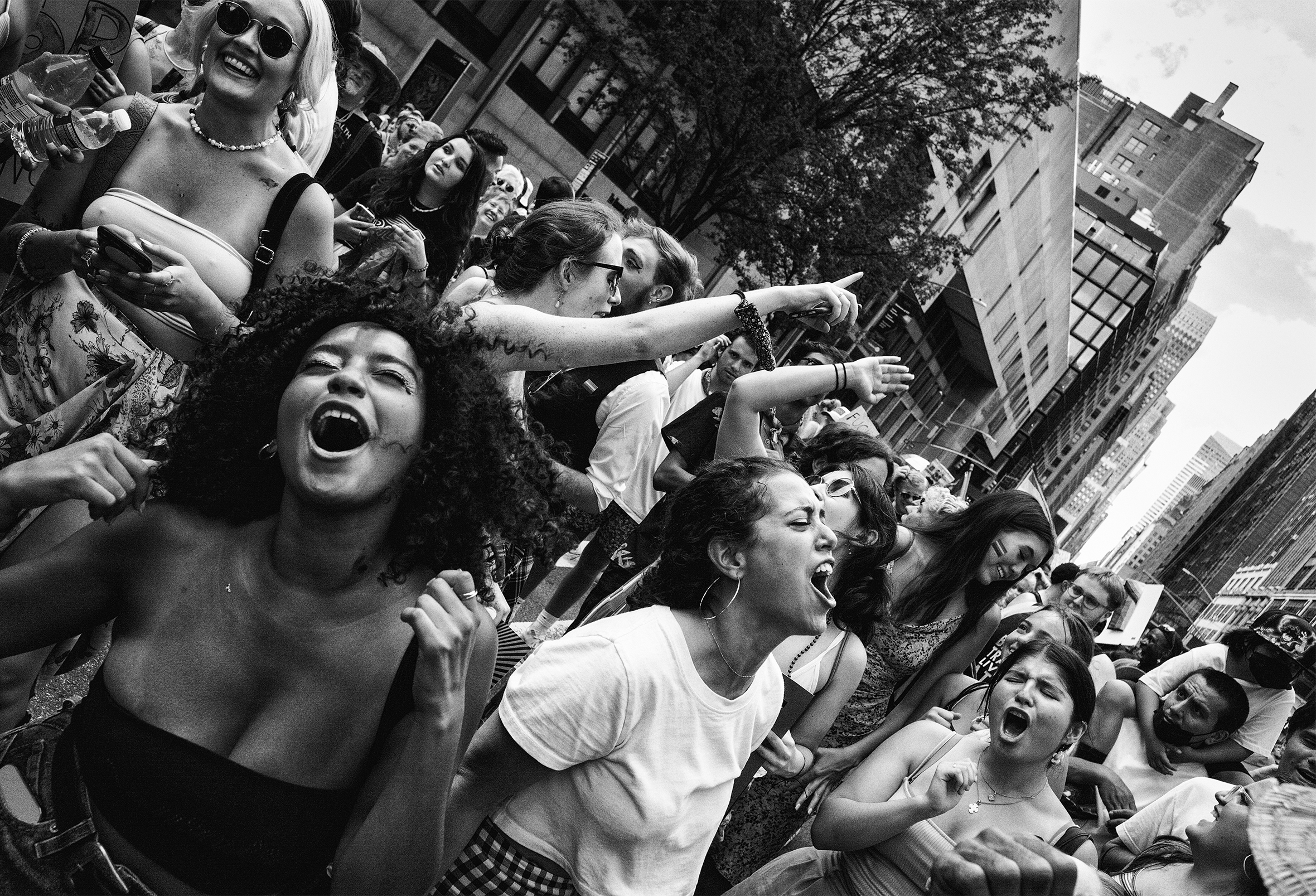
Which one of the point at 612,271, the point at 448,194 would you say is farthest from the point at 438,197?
the point at 612,271

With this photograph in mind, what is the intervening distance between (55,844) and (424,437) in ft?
3.16

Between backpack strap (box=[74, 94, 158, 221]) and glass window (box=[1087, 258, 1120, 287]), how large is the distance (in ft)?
345

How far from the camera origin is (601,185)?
26.5m

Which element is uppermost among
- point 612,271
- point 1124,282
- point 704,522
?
point 1124,282

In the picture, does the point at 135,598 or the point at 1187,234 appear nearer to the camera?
the point at 135,598

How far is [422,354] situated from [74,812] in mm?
1036

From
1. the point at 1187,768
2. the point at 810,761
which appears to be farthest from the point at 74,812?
the point at 1187,768

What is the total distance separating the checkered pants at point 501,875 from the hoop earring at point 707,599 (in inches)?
29.1

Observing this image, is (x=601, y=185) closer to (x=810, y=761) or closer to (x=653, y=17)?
(x=653, y=17)

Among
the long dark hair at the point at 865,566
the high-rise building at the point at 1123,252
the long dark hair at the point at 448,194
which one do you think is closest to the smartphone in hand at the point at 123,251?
the long dark hair at the point at 865,566

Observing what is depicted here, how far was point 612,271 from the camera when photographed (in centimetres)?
374

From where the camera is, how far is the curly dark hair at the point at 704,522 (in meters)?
2.84

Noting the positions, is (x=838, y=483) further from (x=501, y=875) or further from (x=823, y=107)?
(x=823, y=107)

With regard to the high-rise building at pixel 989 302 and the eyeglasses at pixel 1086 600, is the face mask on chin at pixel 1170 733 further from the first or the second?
the high-rise building at pixel 989 302
